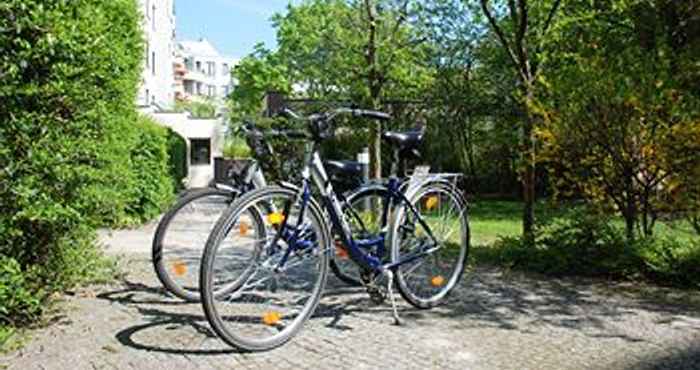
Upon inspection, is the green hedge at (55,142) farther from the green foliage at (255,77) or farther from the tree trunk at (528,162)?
the green foliage at (255,77)

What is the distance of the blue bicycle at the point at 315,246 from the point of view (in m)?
3.58

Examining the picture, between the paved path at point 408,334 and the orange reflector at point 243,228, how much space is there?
0.56 metres

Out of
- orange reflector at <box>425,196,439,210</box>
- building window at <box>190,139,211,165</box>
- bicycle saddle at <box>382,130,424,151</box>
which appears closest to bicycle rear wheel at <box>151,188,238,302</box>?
bicycle saddle at <box>382,130,424,151</box>

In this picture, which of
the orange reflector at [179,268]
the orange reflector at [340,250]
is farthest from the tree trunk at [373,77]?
the orange reflector at [340,250]

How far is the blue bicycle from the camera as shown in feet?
11.7

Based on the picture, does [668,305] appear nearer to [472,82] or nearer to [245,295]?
[245,295]

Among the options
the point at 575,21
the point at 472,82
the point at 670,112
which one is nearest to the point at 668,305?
the point at 670,112

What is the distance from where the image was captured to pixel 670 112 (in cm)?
548

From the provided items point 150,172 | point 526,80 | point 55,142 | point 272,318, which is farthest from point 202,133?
point 272,318

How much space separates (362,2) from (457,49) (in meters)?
11.6

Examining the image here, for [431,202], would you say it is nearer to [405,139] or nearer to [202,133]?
[405,139]

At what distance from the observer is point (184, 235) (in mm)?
4539

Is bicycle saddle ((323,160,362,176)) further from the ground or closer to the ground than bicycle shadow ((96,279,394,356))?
further from the ground

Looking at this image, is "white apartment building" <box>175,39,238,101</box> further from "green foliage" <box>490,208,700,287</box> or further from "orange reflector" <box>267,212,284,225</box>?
"orange reflector" <box>267,212,284,225</box>
